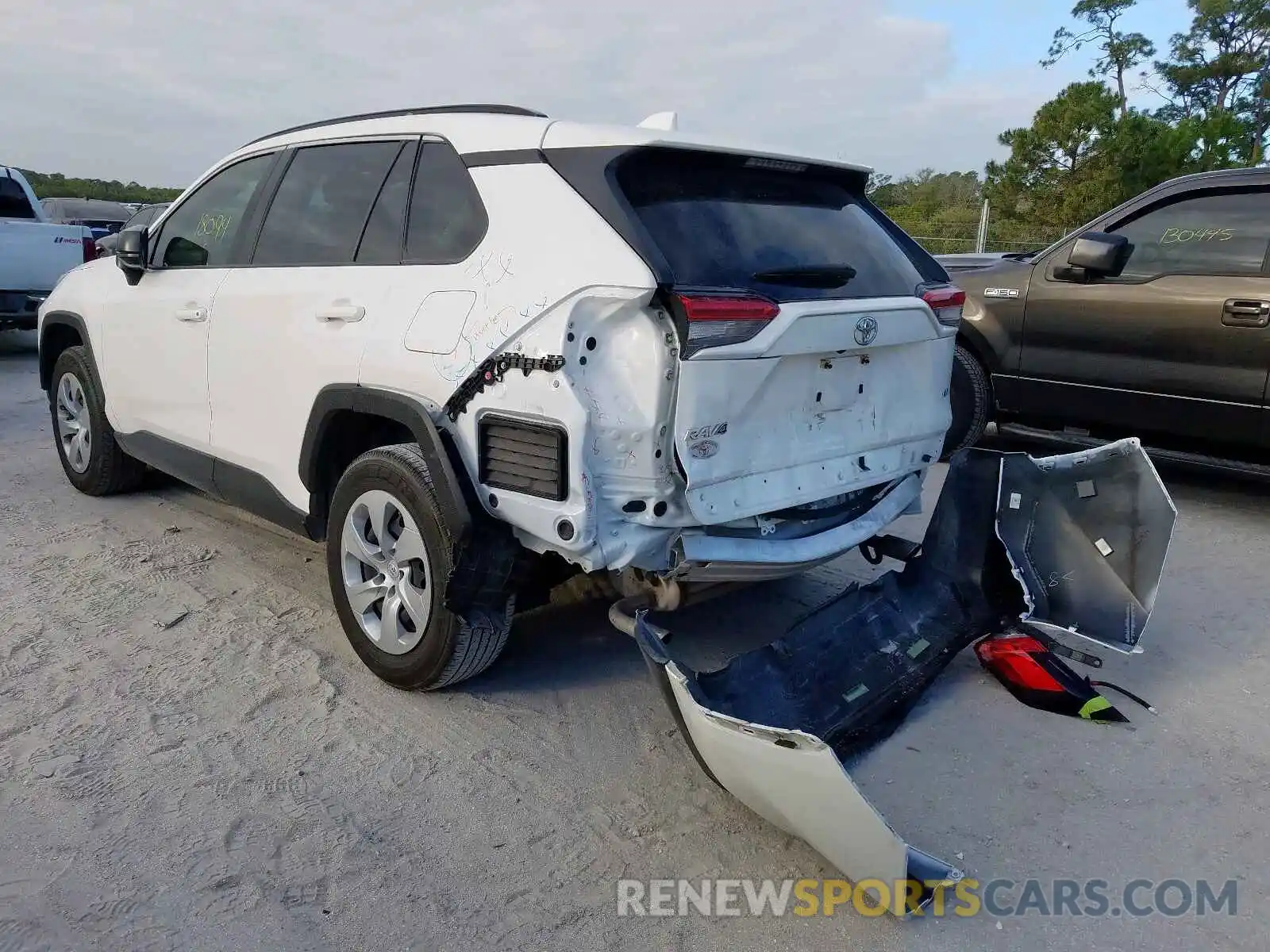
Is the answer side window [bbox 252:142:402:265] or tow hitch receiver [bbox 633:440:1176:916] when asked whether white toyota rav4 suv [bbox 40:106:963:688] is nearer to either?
side window [bbox 252:142:402:265]

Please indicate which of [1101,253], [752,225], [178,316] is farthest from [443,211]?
[1101,253]

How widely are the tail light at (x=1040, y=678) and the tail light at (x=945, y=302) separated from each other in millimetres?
1219

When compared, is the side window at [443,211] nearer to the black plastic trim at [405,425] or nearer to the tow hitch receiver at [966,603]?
the black plastic trim at [405,425]

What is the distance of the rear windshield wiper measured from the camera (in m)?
3.01

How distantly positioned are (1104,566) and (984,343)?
2.89 meters

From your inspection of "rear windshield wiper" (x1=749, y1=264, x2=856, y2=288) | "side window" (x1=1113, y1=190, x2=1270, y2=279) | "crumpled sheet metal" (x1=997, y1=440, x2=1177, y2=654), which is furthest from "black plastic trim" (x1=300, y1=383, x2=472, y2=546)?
"side window" (x1=1113, y1=190, x2=1270, y2=279)

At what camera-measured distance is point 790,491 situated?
10.3ft

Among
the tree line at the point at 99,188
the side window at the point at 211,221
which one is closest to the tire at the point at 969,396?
the side window at the point at 211,221

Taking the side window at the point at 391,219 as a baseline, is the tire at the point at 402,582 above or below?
below

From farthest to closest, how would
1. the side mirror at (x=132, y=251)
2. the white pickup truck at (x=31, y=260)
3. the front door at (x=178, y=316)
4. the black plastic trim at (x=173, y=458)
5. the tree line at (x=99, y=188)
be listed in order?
1. the tree line at (x=99, y=188)
2. the white pickup truck at (x=31, y=260)
3. the side mirror at (x=132, y=251)
4. the black plastic trim at (x=173, y=458)
5. the front door at (x=178, y=316)

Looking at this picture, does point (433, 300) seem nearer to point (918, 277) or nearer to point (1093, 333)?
point (918, 277)

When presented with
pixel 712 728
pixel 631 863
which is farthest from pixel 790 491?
pixel 631 863

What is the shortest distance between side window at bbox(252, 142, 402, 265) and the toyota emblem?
1799 mm

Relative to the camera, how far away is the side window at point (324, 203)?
3680 mm
